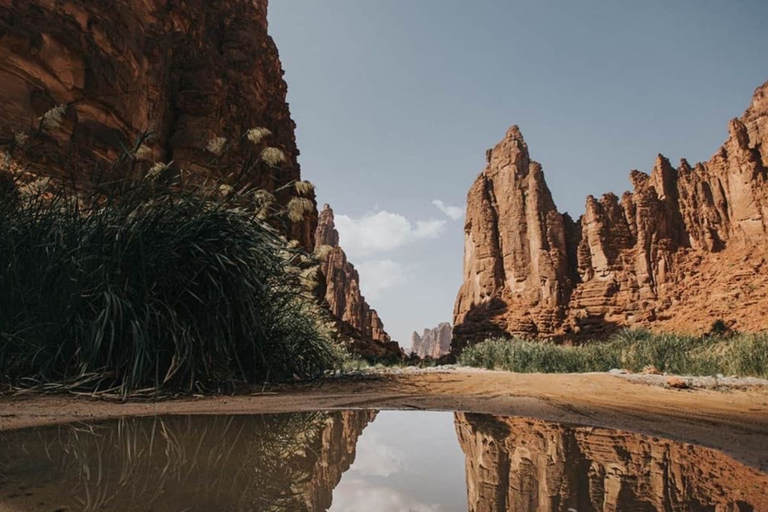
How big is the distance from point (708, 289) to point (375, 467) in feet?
143

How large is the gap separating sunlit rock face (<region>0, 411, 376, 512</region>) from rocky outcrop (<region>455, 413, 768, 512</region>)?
661 millimetres

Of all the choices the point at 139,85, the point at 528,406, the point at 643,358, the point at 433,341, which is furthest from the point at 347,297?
the point at 433,341

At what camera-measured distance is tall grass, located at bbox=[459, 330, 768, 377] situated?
9.77 meters

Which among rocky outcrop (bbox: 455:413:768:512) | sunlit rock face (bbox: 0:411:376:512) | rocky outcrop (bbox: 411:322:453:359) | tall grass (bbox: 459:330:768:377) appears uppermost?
rocky outcrop (bbox: 411:322:453:359)

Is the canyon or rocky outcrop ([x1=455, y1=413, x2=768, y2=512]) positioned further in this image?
the canyon

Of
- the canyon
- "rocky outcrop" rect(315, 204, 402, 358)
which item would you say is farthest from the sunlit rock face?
"rocky outcrop" rect(315, 204, 402, 358)

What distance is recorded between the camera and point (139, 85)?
1642 cm

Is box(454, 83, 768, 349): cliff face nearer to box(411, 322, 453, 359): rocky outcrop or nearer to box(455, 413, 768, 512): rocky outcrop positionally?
box(455, 413, 768, 512): rocky outcrop

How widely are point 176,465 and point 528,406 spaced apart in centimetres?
324

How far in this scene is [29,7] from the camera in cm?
1254

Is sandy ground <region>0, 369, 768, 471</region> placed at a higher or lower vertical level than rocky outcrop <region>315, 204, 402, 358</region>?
lower

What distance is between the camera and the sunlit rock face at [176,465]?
144 cm

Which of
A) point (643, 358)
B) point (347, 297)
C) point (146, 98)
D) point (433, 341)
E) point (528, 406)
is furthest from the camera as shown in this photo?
point (433, 341)

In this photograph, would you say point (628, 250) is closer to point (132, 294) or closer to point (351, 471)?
point (132, 294)
